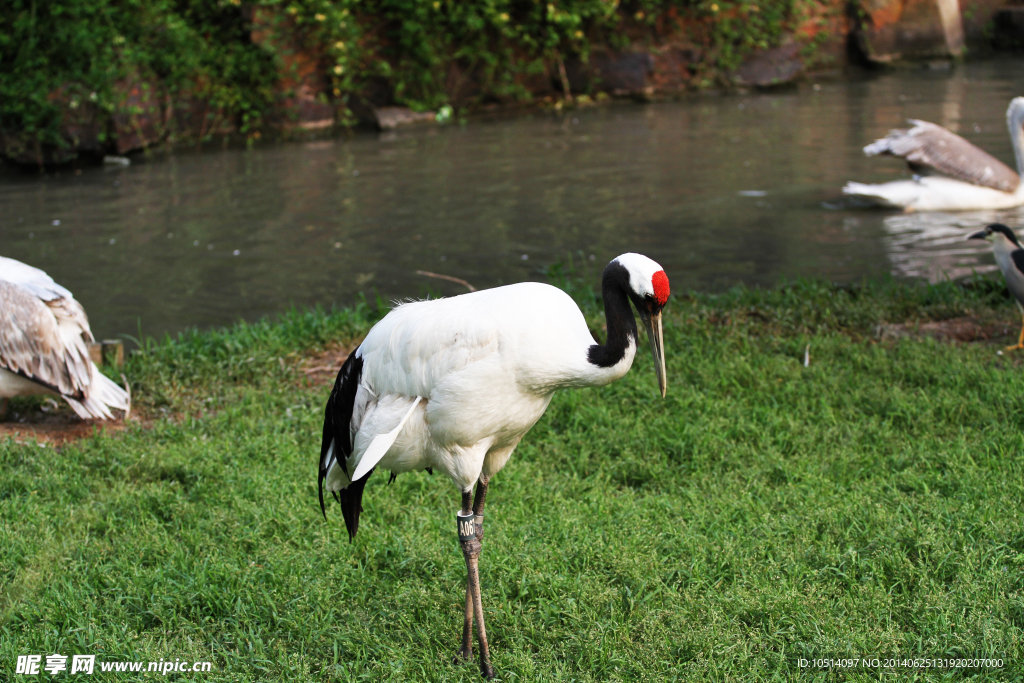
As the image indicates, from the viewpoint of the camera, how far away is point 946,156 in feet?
27.2

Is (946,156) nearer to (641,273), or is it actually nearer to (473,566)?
(641,273)

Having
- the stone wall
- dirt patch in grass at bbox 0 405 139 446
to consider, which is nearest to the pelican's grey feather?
dirt patch in grass at bbox 0 405 139 446

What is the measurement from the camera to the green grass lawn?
10.1 feet

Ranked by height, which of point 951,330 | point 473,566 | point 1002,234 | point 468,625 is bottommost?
point 468,625

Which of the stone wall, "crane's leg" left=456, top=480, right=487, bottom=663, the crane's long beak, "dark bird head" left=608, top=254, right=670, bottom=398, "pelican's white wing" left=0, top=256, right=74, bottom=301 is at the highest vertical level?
the stone wall

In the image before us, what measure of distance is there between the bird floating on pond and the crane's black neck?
324 cm

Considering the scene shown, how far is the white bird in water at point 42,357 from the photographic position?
14.8ft

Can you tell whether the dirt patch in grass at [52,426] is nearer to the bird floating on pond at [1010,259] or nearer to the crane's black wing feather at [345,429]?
the crane's black wing feather at [345,429]

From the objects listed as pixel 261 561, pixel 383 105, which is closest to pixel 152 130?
pixel 383 105

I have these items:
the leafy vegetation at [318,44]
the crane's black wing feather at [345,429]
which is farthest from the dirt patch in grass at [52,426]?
the leafy vegetation at [318,44]

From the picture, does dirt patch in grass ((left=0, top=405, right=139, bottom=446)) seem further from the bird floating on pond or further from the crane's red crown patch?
the bird floating on pond

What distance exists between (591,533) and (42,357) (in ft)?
9.45

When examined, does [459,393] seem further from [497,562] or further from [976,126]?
[976,126]

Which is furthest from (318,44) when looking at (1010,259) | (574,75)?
(1010,259)
